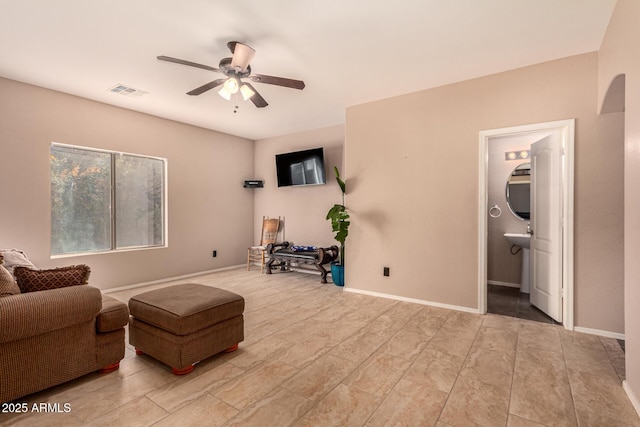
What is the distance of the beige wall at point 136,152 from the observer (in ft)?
11.9

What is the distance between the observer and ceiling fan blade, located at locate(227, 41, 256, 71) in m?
2.54

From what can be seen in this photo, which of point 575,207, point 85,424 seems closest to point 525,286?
point 575,207

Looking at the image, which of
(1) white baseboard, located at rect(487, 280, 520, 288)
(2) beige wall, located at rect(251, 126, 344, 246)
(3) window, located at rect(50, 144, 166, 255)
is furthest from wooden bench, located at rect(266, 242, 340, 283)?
(1) white baseboard, located at rect(487, 280, 520, 288)

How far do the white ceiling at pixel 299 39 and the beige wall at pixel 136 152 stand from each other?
1.43 feet

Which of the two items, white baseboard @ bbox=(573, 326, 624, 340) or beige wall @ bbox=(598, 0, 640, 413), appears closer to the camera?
beige wall @ bbox=(598, 0, 640, 413)

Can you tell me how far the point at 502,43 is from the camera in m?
2.82

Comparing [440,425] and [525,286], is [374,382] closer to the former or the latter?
[440,425]

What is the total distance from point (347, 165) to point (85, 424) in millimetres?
3813

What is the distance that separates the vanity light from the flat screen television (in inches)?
117

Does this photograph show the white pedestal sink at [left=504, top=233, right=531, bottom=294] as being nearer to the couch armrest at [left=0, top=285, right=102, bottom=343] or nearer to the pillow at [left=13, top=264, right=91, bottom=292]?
the couch armrest at [left=0, top=285, right=102, bottom=343]

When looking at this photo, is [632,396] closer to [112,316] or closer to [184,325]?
[184,325]

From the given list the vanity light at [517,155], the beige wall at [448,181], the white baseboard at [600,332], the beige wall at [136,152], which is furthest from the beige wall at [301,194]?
the white baseboard at [600,332]

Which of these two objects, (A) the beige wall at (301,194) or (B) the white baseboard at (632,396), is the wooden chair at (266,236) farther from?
(B) the white baseboard at (632,396)

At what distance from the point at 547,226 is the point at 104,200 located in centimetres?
579
